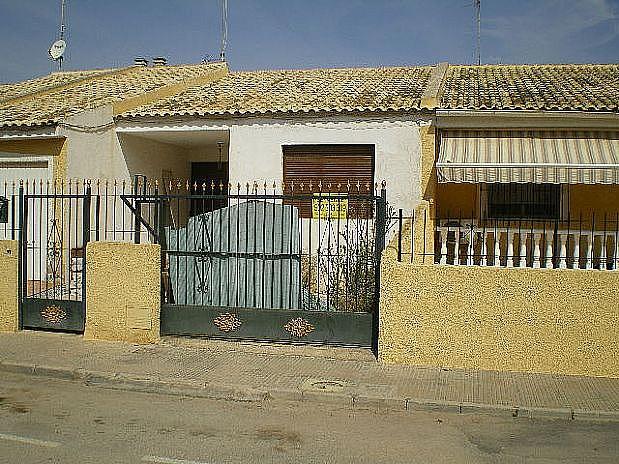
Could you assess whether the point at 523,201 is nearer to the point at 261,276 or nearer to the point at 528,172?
the point at 528,172

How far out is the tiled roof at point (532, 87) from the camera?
1280 centimetres

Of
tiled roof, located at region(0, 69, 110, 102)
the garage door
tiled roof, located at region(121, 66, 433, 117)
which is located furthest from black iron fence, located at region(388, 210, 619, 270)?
tiled roof, located at region(0, 69, 110, 102)

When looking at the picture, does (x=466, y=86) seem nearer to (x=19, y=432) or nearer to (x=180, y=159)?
(x=180, y=159)

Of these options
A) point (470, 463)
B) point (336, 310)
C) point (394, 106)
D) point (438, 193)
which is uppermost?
point (394, 106)

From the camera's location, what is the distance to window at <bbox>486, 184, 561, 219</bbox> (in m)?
13.6

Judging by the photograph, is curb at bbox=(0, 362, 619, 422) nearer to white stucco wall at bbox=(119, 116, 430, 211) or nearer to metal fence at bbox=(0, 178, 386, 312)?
metal fence at bbox=(0, 178, 386, 312)

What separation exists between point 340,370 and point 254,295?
7.16 feet

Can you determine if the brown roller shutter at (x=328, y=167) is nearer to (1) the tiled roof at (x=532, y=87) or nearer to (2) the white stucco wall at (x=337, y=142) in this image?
(2) the white stucco wall at (x=337, y=142)

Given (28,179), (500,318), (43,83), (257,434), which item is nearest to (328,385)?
(257,434)

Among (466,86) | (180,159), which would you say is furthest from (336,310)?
(180,159)

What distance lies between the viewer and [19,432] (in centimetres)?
639

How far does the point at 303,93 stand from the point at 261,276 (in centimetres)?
647

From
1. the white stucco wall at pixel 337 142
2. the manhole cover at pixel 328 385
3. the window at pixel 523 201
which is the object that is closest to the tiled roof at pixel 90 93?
the white stucco wall at pixel 337 142

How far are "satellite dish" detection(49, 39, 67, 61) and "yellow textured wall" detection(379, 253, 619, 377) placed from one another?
60.9 feet
